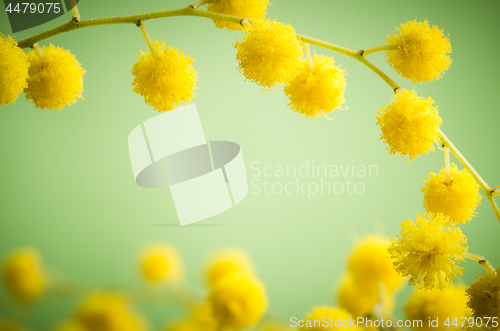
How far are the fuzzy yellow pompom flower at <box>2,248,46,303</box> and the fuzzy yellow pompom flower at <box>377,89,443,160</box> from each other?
0.75m

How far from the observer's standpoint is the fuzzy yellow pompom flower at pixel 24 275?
0.73 m

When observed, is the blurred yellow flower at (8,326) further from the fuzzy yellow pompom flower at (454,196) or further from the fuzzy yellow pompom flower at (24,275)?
the fuzzy yellow pompom flower at (454,196)

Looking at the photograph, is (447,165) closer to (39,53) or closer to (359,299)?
(359,299)

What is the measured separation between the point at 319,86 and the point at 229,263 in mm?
443

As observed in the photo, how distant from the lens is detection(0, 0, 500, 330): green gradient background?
0.76 m

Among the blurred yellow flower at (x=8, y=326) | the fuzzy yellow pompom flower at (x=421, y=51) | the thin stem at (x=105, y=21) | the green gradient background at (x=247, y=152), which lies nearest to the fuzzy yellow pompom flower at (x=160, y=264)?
the green gradient background at (x=247, y=152)

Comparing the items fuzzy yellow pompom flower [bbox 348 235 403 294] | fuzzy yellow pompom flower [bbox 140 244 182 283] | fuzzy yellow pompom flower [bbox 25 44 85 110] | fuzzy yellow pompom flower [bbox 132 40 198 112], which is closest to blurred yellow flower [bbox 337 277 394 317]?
fuzzy yellow pompom flower [bbox 348 235 403 294]

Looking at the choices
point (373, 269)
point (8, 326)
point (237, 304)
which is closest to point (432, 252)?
point (373, 269)

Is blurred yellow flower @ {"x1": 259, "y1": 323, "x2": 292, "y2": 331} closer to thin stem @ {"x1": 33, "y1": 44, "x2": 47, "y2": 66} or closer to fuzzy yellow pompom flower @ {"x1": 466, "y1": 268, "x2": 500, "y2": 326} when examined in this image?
fuzzy yellow pompom flower @ {"x1": 466, "y1": 268, "x2": 500, "y2": 326}

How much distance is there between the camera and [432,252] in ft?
1.48

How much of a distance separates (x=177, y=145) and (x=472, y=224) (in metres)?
0.70

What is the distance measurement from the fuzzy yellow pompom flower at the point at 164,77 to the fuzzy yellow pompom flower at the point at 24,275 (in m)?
0.51

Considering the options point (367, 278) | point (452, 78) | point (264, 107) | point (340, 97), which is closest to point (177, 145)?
point (264, 107)

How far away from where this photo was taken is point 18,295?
0.73 meters
